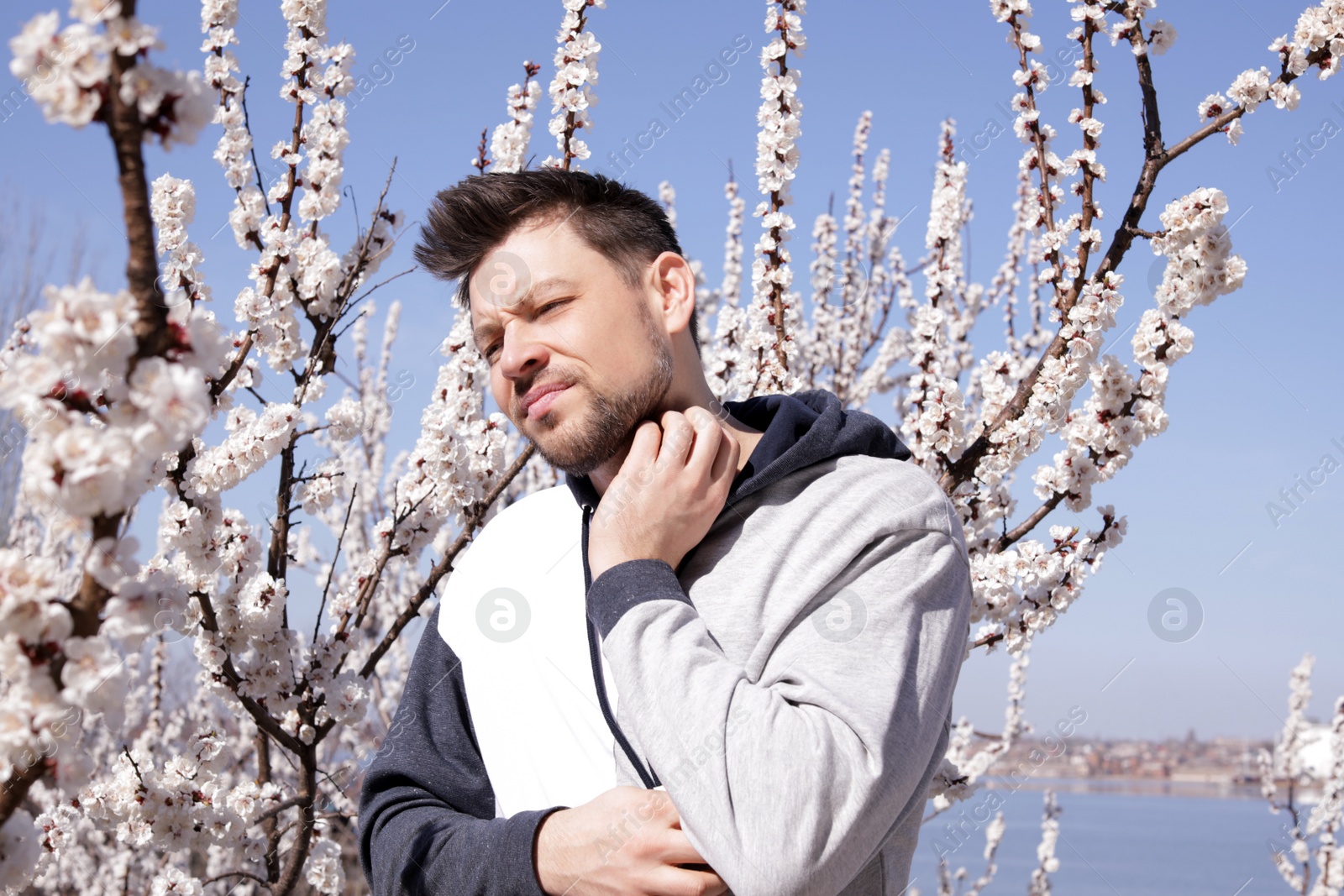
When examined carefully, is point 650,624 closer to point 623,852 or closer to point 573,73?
point 623,852

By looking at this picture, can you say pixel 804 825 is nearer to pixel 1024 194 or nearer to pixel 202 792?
pixel 202 792

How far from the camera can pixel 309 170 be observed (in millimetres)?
3158

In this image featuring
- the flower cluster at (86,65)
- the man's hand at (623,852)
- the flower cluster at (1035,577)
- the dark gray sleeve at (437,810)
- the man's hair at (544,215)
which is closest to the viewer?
the flower cluster at (86,65)

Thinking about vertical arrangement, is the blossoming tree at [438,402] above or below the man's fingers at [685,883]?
above

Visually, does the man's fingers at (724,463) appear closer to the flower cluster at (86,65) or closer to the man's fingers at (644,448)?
the man's fingers at (644,448)

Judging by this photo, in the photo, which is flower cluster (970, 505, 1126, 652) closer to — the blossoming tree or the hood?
the blossoming tree

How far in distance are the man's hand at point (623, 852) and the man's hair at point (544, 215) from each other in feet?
2.96

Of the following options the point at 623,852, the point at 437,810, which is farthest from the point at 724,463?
the point at 437,810

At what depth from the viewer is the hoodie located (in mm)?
1120

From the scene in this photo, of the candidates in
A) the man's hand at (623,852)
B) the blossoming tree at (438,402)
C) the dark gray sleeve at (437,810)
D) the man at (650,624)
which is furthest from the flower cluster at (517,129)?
the man's hand at (623,852)

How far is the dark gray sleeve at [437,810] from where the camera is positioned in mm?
1364

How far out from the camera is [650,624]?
125cm

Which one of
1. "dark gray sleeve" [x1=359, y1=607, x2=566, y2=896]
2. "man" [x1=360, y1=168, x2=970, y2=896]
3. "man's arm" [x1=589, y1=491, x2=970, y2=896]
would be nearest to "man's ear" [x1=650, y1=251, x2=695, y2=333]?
"man" [x1=360, y1=168, x2=970, y2=896]

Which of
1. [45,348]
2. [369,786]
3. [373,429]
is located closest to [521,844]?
[369,786]
